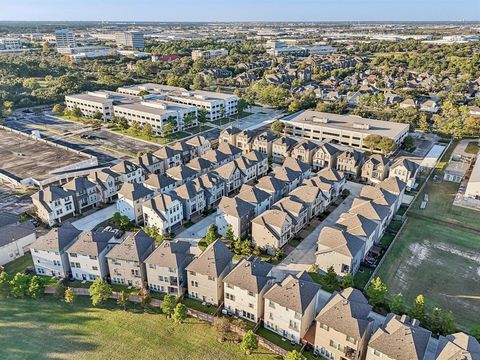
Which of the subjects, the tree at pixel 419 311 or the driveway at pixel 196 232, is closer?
the tree at pixel 419 311

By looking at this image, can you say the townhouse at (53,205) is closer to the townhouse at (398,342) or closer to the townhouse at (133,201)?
the townhouse at (133,201)

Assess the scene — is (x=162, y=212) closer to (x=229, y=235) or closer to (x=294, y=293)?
(x=229, y=235)

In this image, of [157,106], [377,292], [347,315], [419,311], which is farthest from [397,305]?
[157,106]

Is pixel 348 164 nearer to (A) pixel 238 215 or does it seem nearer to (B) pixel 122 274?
(A) pixel 238 215

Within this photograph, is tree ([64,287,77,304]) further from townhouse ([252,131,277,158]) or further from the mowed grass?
townhouse ([252,131,277,158])

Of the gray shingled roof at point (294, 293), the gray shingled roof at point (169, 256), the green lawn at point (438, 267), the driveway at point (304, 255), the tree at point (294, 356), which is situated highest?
the gray shingled roof at point (169, 256)

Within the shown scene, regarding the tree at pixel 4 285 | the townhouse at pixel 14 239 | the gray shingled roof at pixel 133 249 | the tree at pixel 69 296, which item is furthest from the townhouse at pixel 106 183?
the tree at pixel 69 296
